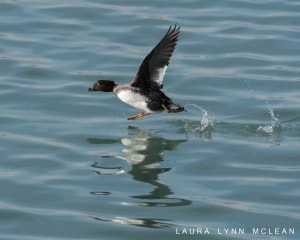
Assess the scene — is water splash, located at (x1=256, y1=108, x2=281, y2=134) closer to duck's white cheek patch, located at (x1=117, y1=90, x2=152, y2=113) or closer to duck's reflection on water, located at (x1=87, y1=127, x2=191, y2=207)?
duck's reflection on water, located at (x1=87, y1=127, x2=191, y2=207)

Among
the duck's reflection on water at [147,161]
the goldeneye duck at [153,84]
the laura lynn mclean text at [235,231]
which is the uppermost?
the goldeneye duck at [153,84]

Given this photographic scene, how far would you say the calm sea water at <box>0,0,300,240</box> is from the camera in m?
12.7

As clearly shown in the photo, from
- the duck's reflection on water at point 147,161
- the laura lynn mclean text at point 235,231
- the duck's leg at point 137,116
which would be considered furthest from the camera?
the duck's leg at point 137,116

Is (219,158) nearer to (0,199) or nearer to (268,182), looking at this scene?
(268,182)

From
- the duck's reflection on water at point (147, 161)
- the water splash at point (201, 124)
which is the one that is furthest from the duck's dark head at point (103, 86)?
the water splash at point (201, 124)

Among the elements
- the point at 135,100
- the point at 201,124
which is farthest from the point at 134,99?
the point at 201,124

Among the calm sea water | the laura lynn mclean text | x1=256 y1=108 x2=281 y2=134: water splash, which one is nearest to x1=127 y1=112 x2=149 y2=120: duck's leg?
the calm sea water

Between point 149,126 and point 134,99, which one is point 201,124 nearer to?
point 149,126

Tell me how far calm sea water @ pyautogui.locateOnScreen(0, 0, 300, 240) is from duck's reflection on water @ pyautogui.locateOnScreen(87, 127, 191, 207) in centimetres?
2

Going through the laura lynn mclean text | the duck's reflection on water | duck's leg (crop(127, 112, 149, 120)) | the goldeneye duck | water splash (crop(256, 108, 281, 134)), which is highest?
the goldeneye duck

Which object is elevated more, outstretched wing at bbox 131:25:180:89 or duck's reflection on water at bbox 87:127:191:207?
outstretched wing at bbox 131:25:180:89

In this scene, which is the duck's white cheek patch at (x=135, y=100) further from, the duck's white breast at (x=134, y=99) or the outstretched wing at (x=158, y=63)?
the outstretched wing at (x=158, y=63)

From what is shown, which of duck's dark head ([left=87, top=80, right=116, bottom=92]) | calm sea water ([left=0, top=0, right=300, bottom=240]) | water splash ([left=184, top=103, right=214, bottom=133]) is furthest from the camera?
duck's dark head ([left=87, top=80, right=116, bottom=92])

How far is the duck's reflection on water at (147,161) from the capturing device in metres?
13.2
